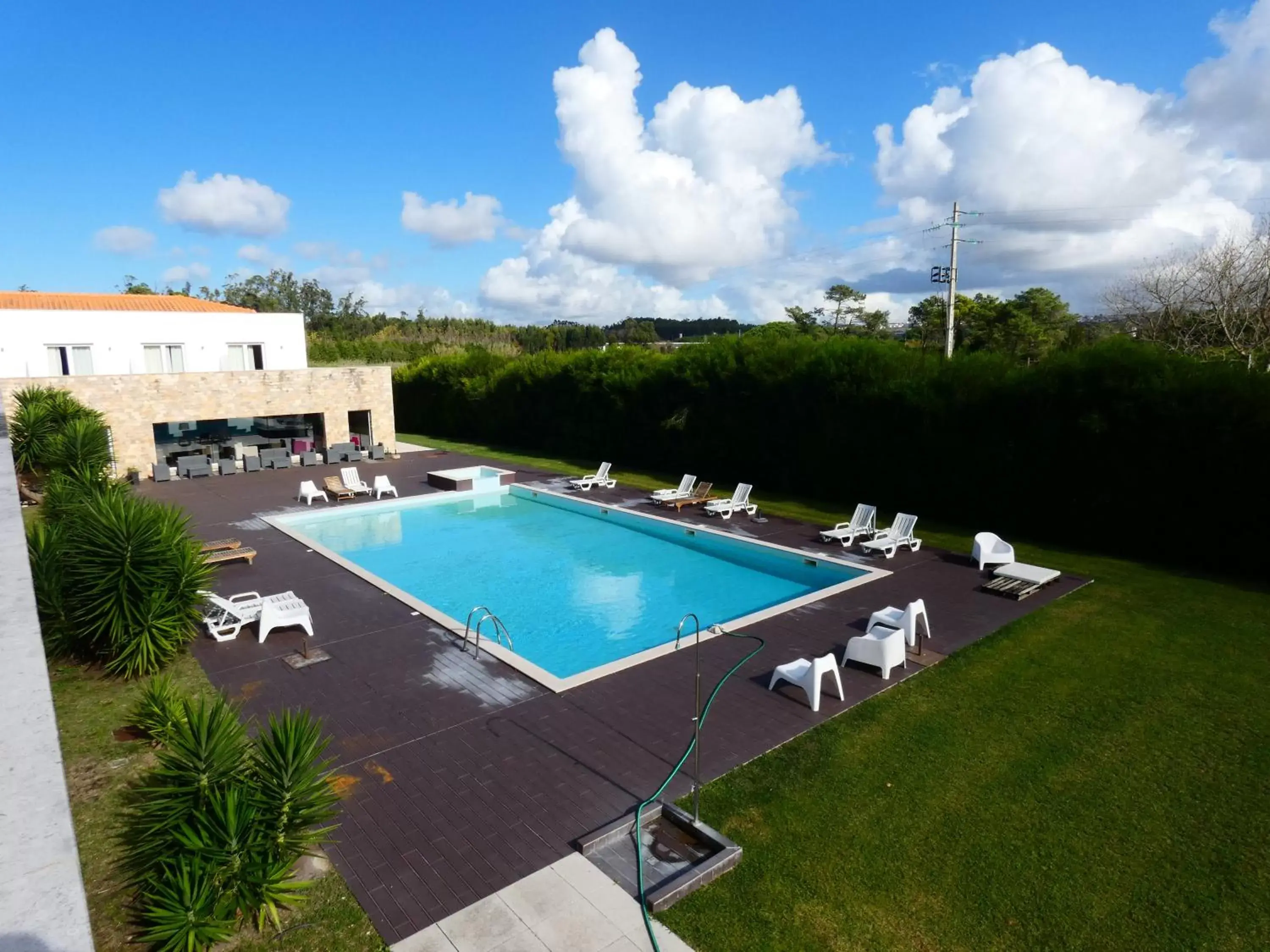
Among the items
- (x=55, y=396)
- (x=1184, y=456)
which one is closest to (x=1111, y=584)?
(x=1184, y=456)

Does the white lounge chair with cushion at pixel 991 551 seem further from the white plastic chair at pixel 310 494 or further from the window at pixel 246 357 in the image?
the window at pixel 246 357

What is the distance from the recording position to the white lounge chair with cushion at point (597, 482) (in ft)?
71.3

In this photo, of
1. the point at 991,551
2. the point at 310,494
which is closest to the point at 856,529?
the point at 991,551

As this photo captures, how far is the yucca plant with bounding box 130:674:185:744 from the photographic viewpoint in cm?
712

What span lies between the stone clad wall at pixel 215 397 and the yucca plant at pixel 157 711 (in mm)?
18329

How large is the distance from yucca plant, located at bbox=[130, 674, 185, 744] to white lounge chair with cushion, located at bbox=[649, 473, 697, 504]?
13.1 meters

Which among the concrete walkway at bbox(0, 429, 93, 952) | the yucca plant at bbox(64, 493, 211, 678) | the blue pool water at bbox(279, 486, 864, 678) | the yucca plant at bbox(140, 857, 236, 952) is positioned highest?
the concrete walkway at bbox(0, 429, 93, 952)

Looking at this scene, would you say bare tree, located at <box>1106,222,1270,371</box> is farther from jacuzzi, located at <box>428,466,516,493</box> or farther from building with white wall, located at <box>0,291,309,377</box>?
building with white wall, located at <box>0,291,309,377</box>

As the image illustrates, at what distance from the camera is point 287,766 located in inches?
207

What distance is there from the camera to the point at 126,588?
898cm

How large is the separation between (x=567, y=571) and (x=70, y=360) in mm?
23861

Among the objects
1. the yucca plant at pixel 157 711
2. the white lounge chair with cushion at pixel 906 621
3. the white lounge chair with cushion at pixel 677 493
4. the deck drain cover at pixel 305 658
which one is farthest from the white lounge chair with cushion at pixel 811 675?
the white lounge chair with cushion at pixel 677 493

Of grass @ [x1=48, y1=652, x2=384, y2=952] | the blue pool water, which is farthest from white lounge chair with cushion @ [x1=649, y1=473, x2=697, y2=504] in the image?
grass @ [x1=48, y1=652, x2=384, y2=952]

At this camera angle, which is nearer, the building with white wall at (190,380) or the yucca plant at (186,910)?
the yucca plant at (186,910)
